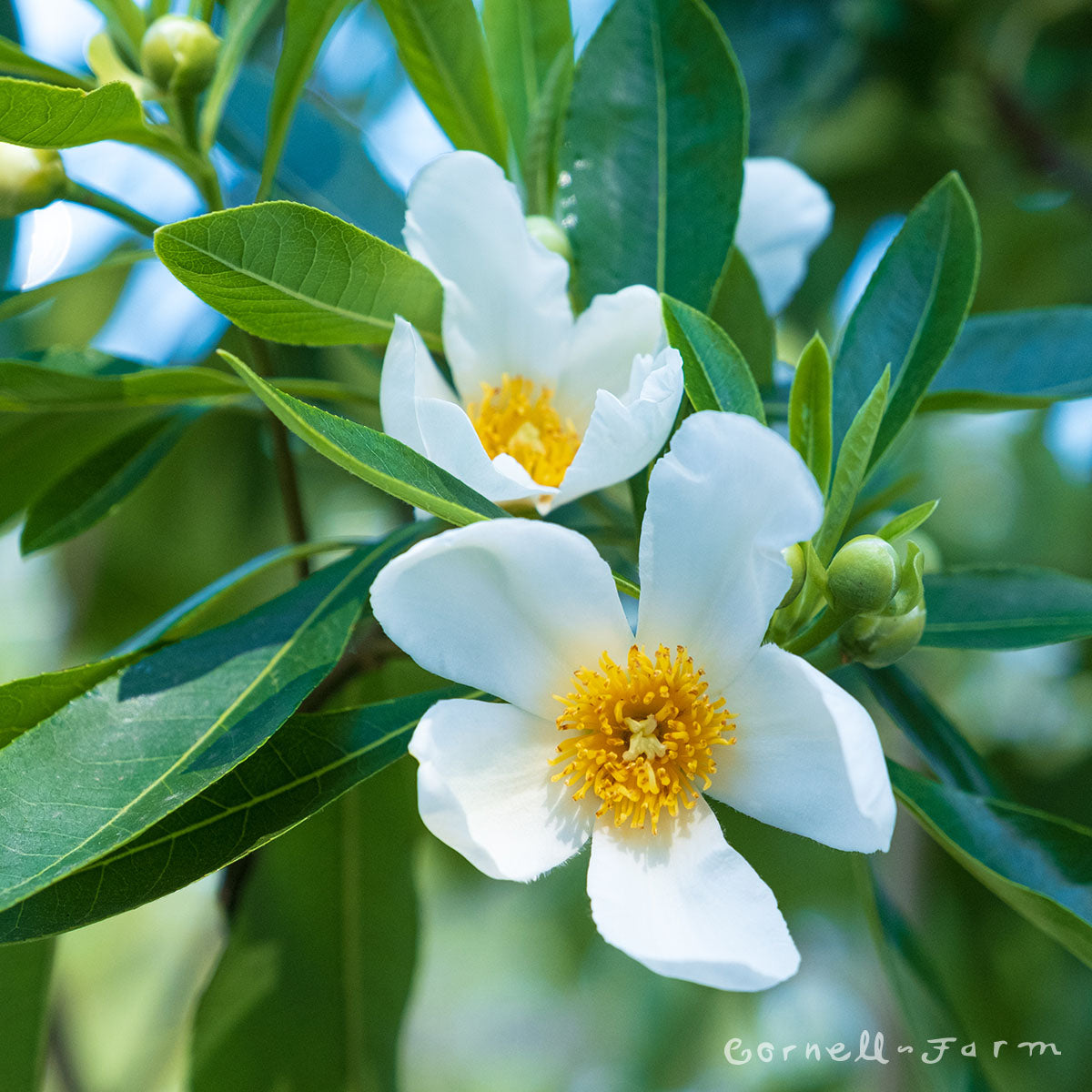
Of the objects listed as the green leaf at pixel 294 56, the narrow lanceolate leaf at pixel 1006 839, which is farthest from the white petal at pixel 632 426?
the green leaf at pixel 294 56

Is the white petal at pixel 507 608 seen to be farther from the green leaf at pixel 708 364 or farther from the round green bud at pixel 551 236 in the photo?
the round green bud at pixel 551 236

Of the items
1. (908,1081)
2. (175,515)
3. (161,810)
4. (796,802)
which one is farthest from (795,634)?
(908,1081)

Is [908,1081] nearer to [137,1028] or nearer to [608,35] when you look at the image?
[137,1028]

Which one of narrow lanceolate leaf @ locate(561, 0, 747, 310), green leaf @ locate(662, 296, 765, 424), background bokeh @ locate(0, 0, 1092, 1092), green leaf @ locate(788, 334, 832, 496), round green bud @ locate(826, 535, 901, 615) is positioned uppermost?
narrow lanceolate leaf @ locate(561, 0, 747, 310)

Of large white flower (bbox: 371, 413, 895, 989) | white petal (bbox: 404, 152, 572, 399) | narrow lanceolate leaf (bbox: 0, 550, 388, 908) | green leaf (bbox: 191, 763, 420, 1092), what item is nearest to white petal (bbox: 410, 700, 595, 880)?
large white flower (bbox: 371, 413, 895, 989)

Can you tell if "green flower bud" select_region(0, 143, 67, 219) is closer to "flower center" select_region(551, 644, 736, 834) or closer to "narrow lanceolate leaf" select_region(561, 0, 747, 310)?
"narrow lanceolate leaf" select_region(561, 0, 747, 310)

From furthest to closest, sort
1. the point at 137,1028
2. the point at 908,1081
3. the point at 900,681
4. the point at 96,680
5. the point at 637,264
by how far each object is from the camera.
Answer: the point at 137,1028, the point at 908,1081, the point at 900,681, the point at 637,264, the point at 96,680

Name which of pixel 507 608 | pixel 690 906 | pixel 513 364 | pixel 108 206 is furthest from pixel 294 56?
pixel 690 906
